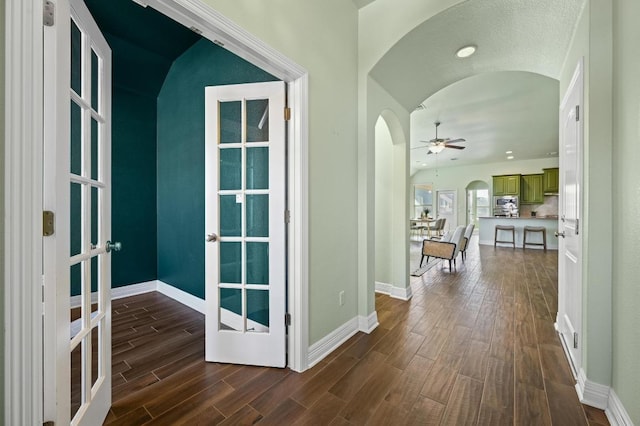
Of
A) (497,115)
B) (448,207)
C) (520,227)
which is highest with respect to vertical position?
(497,115)

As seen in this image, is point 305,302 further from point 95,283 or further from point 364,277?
point 95,283

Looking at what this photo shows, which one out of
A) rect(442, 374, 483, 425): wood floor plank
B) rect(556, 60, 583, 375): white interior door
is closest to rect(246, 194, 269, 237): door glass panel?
rect(442, 374, 483, 425): wood floor plank

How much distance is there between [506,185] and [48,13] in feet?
38.3

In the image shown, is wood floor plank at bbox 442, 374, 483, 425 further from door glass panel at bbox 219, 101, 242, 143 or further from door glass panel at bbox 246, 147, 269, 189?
door glass panel at bbox 219, 101, 242, 143

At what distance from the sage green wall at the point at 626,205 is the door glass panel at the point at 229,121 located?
7.70 ft

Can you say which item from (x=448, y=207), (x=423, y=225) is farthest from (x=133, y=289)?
(x=448, y=207)

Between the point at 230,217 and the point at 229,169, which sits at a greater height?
the point at 229,169

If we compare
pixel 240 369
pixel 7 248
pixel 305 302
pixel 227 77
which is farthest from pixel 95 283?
pixel 227 77

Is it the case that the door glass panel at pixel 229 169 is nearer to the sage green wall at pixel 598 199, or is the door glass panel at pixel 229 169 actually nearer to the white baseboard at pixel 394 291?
the sage green wall at pixel 598 199

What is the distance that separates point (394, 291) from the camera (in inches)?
135

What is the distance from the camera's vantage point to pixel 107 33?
2793mm

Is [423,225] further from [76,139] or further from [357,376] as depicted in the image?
[76,139]

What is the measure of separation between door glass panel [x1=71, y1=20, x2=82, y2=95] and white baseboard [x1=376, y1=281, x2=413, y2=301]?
352cm

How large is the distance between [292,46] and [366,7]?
1.29 metres
